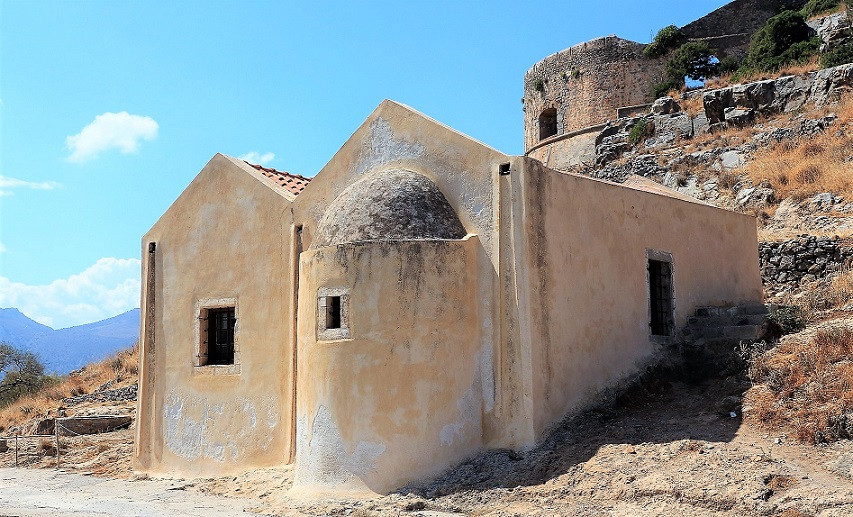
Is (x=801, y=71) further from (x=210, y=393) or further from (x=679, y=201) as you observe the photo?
(x=210, y=393)

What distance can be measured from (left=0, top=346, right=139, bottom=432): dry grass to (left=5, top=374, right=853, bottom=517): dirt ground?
11.8m

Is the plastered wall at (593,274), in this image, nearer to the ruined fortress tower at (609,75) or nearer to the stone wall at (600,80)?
the ruined fortress tower at (609,75)

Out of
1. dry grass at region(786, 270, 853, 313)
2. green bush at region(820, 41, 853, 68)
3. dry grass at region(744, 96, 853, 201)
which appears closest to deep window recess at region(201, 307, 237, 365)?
dry grass at region(786, 270, 853, 313)

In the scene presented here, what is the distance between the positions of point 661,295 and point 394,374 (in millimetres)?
5077

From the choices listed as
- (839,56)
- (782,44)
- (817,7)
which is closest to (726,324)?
(839,56)

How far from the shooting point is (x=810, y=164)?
75.1ft

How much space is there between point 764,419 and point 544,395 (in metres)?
2.53

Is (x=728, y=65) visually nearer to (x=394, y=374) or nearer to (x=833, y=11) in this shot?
(x=833, y=11)

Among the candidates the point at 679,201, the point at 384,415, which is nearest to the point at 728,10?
the point at 679,201

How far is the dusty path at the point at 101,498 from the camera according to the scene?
34.7 feet

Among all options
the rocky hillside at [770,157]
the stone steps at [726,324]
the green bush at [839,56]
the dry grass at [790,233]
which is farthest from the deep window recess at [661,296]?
the green bush at [839,56]

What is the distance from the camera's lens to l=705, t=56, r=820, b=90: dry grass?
89.6 feet

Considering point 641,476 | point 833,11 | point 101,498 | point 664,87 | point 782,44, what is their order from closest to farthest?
1. point 641,476
2. point 101,498
3. point 782,44
4. point 833,11
5. point 664,87

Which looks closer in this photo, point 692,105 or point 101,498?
point 101,498
